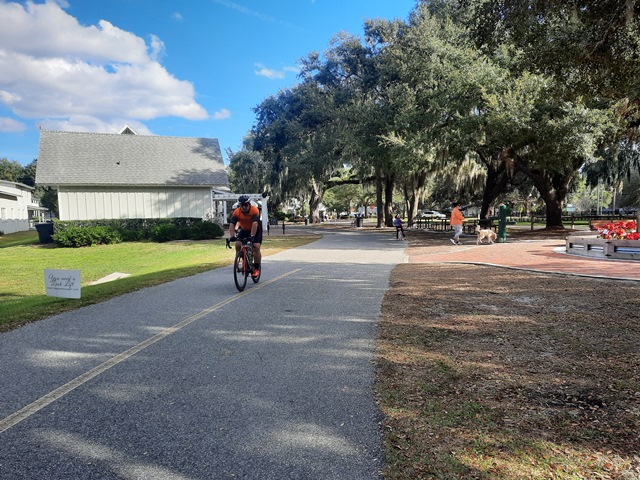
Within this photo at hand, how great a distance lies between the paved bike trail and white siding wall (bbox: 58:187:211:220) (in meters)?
20.9

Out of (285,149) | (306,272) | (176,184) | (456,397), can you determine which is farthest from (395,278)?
(285,149)

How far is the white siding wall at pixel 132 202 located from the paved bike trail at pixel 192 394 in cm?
2094

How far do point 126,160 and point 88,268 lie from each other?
49.0 ft

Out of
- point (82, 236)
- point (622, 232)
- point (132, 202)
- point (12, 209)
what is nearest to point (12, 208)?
point (12, 209)

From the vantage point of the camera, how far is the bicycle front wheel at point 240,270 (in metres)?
8.37

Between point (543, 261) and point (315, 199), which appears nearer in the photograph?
point (543, 261)

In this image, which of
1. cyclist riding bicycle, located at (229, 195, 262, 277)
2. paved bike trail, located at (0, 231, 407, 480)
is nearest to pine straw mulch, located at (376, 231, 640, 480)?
paved bike trail, located at (0, 231, 407, 480)

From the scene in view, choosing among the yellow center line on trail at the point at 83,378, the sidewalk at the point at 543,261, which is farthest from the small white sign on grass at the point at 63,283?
the sidewalk at the point at 543,261

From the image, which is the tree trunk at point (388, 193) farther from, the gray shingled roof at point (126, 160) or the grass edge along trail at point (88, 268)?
the grass edge along trail at point (88, 268)

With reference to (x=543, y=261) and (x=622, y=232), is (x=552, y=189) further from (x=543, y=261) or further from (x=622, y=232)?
(x=543, y=261)

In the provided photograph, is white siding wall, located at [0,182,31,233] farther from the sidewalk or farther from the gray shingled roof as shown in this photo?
the sidewalk

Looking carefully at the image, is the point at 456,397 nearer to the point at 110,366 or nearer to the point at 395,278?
the point at 110,366

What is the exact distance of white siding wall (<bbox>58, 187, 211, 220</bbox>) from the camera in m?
25.2

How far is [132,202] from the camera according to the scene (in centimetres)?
2625
